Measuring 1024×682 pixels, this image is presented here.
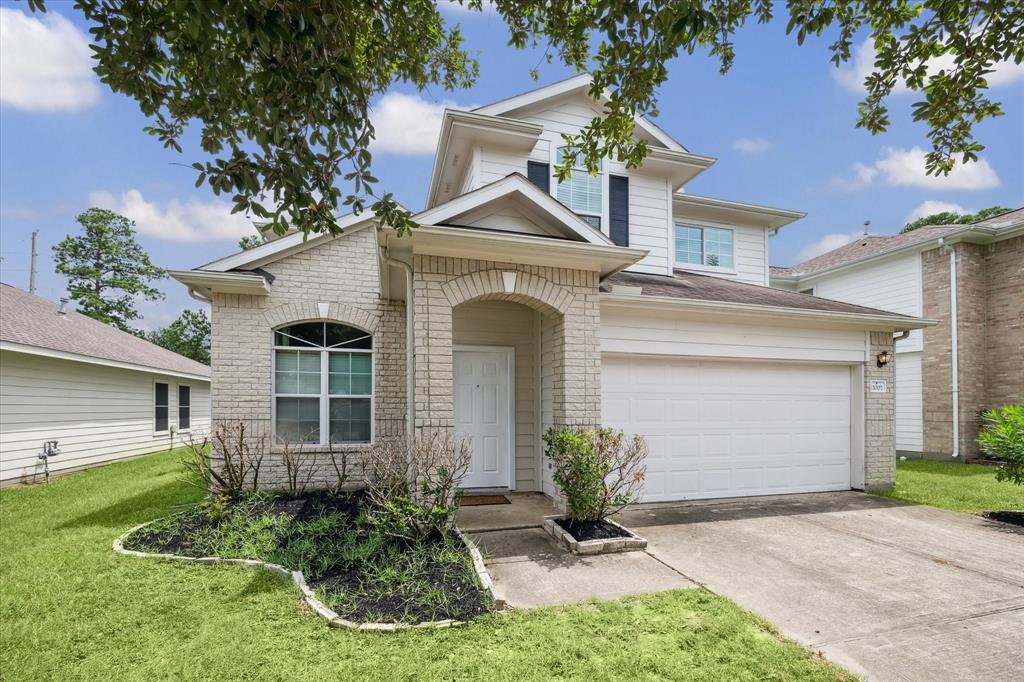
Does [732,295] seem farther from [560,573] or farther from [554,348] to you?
[560,573]

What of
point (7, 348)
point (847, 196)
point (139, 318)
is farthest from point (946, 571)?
point (139, 318)

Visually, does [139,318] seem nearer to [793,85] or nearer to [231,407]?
[231,407]

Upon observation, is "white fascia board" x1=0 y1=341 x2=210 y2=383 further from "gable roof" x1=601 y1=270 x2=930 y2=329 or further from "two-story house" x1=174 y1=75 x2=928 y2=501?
"gable roof" x1=601 y1=270 x2=930 y2=329

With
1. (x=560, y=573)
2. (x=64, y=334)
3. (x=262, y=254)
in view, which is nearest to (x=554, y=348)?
(x=560, y=573)

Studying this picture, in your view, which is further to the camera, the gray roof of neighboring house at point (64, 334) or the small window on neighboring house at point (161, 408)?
the small window on neighboring house at point (161, 408)

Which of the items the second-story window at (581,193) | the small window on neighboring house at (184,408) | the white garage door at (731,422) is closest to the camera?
the white garage door at (731,422)

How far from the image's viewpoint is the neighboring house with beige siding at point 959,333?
12.1 meters

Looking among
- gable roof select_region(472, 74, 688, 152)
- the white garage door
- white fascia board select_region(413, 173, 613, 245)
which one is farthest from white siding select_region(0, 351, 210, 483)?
the white garage door

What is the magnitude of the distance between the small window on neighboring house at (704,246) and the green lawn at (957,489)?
5.59 m

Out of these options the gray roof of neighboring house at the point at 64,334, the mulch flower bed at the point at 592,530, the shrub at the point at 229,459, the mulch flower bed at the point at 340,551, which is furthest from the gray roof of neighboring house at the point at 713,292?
the gray roof of neighboring house at the point at 64,334

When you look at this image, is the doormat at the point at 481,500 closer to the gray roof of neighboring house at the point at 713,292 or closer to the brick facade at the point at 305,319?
the brick facade at the point at 305,319

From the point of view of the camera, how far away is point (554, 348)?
21.2 feet

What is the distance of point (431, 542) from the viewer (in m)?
4.93

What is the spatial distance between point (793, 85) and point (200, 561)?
9493mm
